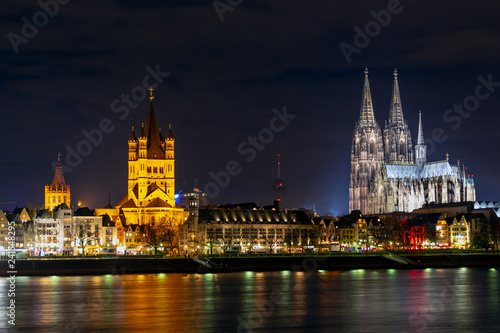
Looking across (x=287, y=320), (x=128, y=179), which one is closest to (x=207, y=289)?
(x=287, y=320)

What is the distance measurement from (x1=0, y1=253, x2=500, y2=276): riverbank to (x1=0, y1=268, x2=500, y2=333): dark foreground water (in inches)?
605

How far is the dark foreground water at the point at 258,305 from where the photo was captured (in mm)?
54156

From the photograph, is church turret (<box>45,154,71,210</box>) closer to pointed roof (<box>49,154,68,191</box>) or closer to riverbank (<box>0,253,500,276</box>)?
pointed roof (<box>49,154,68,191</box>)

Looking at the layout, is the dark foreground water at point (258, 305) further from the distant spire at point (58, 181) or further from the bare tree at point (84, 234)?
the distant spire at point (58, 181)

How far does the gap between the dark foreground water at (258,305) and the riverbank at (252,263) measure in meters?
15.4

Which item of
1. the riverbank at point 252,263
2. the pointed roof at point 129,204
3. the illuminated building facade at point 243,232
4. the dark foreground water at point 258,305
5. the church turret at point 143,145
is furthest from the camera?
the church turret at point 143,145

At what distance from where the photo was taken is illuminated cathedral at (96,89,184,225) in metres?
174

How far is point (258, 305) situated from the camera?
6638cm

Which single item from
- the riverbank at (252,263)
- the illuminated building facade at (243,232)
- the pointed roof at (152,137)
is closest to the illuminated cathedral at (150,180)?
the pointed roof at (152,137)

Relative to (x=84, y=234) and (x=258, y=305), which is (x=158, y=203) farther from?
(x=258, y=305)

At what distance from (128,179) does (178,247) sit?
1362 inches

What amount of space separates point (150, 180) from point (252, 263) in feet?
210

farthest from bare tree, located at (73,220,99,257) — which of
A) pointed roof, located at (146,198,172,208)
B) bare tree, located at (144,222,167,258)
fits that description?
pointed roof, located at (146,198,172,208)

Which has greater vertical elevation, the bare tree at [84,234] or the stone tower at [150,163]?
the stone tower at [150,163]
